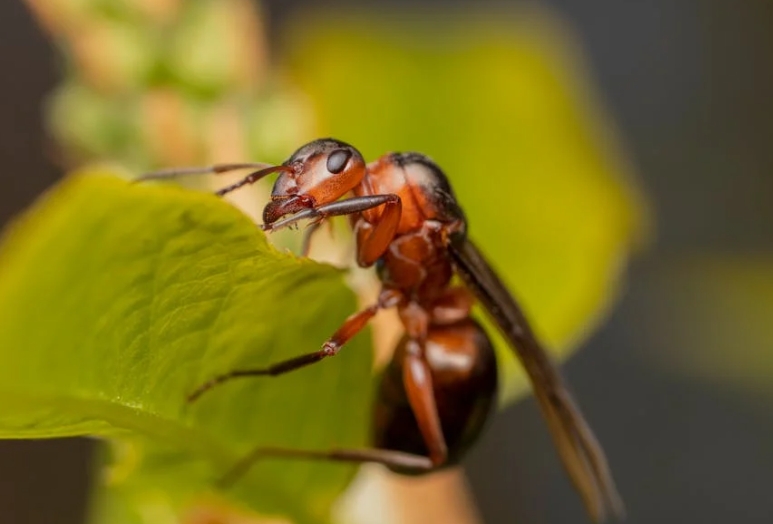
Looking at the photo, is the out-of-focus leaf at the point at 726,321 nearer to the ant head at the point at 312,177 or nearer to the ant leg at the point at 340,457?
the ant leg at the point at 340,457

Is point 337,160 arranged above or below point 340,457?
above

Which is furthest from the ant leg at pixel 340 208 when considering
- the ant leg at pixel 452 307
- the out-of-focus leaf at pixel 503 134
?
the out-of-focus leaf at pixel 503 134

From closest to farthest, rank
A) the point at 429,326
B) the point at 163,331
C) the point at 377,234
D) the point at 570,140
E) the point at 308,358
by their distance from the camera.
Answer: the point at 163,331 → the point at 308,358 → the point at 377,234 → the point at 429,326 → the point at 570,140

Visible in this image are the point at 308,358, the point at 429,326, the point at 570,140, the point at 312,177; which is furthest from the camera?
the point at 570,140

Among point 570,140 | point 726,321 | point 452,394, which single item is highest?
point 570,140

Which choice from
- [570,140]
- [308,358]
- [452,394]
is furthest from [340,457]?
[570,140]

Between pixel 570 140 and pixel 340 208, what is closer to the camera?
pixel 340 208

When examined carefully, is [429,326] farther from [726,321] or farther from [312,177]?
[726,321]
